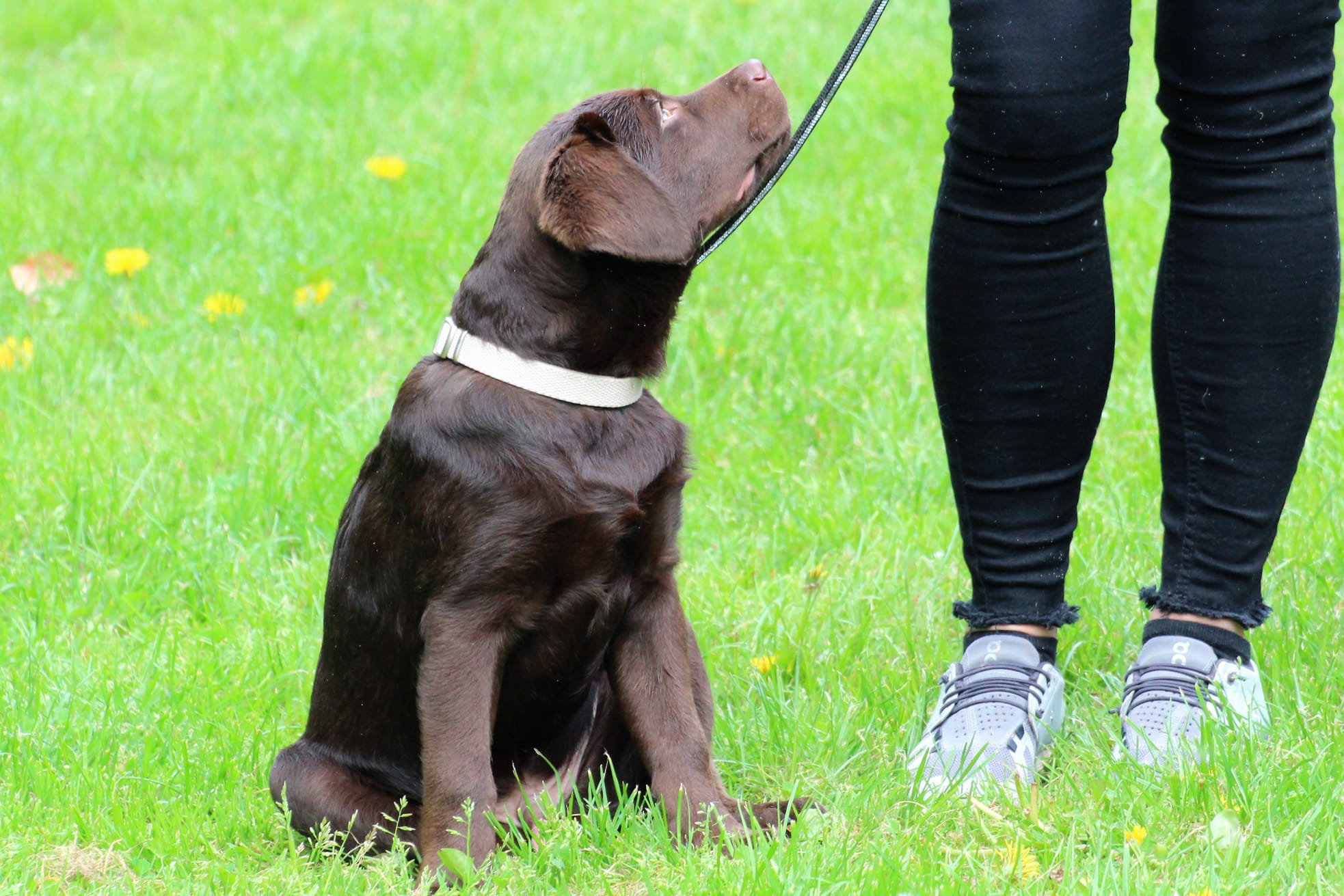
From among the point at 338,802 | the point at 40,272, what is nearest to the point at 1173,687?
the point at 338,802

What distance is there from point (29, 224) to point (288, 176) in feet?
2.77

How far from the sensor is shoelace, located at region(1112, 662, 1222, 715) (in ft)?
7.89

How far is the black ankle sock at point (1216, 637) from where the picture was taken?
250cm

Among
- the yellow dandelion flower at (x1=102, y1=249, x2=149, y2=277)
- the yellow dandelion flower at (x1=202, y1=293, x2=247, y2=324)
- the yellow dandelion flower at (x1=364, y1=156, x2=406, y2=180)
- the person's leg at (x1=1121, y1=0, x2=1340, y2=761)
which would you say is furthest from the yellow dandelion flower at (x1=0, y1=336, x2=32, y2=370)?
the person's leg at (x1=1121, y1=0, x2=1340, y2=761)

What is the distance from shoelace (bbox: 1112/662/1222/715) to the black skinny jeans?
0.12m

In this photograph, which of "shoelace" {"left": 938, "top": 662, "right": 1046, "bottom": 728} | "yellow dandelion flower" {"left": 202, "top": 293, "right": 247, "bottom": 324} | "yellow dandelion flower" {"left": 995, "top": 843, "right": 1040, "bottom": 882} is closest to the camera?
→ "yellow dandelion flower" {"left": 995, "top": 843, "right": 1040, "bottom": 882}

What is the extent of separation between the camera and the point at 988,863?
6.84 feet

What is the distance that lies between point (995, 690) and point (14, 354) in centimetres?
296

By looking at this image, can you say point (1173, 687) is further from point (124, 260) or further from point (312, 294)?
point (124, 260)

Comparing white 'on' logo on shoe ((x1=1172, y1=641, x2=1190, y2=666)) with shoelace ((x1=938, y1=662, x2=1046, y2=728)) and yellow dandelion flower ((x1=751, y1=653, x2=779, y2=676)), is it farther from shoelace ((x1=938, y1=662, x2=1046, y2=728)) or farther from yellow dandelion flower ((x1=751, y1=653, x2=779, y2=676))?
yellow dandelion flower ((x1=751, y1=653, x2=779, y2=676))

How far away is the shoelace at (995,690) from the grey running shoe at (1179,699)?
0.49 ft

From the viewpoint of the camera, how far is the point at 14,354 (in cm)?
418

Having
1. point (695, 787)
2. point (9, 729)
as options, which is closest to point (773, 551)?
point (695, 787)

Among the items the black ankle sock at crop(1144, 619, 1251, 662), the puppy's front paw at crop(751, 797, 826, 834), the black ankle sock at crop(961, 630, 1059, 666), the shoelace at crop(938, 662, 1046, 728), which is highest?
the black ankle sock at crop(1144, 619, 1251, 662)
